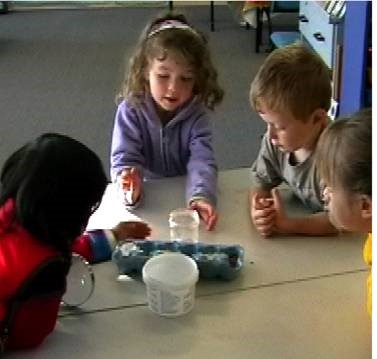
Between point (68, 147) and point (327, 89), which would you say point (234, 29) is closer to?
point (327, 89)

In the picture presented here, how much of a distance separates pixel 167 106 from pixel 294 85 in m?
0.38

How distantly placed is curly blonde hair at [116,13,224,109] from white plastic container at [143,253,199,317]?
0.64 m

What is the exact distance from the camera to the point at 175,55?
171 centimetres

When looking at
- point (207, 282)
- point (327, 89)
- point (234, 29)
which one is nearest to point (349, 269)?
point (207, 282)

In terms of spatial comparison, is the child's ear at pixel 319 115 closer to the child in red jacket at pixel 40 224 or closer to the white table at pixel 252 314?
the white table at pixel 252 314

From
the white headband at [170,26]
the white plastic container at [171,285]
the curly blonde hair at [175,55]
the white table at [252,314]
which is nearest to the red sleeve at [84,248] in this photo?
the white table at [252,314]

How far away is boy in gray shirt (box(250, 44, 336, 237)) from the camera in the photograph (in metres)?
1.41

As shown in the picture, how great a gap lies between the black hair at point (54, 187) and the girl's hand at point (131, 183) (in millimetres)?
414

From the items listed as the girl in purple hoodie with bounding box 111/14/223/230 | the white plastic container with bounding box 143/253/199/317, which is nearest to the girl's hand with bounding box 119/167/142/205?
the girl in purple hoodie with bounding box 111/14/223/230

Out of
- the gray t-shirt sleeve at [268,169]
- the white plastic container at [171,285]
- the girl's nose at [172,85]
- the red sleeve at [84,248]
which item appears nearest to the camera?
the white plastic container at [171,285]

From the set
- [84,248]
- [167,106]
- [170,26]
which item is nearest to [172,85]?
[167,106]

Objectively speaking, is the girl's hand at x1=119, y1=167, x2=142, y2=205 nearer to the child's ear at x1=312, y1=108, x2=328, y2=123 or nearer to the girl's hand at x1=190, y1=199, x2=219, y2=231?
the girl's hand at x1=190, y1=199, x2=219, y2=231

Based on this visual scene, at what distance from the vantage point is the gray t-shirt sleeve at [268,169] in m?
1.58

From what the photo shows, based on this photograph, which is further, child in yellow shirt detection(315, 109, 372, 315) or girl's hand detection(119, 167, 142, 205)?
girl's hand detection(119, 167, 142, 205)
